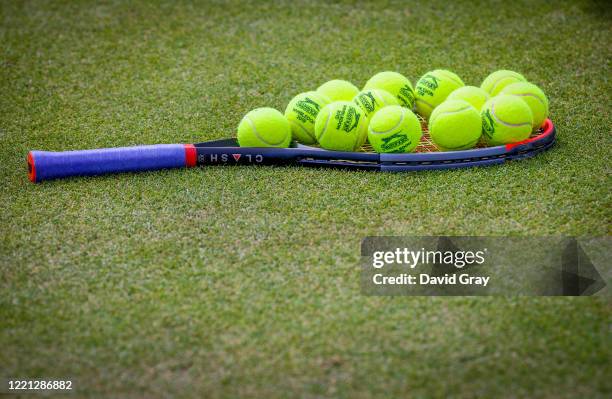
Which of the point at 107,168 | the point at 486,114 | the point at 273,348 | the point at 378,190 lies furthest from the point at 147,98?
the point at 273,348

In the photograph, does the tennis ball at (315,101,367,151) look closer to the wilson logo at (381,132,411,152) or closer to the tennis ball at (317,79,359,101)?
the wilson logo at (381,132,411,152)

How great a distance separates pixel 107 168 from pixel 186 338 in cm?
157

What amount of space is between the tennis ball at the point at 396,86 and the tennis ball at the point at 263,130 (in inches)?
28.6

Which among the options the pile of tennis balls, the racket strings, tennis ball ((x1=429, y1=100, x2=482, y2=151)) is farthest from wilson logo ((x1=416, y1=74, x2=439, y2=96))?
tennis ball ((x1=429, y1=100, x2=482, y2=151))

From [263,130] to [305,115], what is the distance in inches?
11.2

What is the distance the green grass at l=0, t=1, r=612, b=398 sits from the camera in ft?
8.32

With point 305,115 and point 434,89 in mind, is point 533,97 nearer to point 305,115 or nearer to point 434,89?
point 434,89

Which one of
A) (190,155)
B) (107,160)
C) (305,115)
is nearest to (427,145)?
(305,115)

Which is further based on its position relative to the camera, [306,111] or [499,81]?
[499,81]

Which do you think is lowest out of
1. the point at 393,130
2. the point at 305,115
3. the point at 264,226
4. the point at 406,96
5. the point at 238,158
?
the point at 264,226

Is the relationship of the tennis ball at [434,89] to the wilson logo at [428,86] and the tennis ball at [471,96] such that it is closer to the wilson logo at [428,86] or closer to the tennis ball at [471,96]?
the wilson logo at [428,86]

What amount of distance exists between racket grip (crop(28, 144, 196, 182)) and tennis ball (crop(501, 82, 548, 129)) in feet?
6.45

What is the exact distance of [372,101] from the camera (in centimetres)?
409

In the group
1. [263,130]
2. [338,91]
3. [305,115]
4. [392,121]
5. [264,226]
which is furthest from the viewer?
[338,91]
